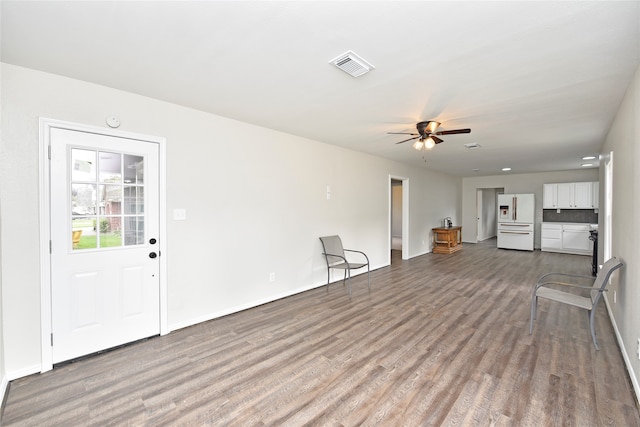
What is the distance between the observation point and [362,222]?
584 centimetres

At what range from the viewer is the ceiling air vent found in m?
2.13

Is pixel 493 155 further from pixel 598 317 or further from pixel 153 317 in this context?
pixel 153 317

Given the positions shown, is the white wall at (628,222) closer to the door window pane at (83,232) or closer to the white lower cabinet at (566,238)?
the door window pane at (83,232)

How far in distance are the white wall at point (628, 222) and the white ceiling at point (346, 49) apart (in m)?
0.31

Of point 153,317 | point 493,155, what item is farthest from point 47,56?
point 493,155

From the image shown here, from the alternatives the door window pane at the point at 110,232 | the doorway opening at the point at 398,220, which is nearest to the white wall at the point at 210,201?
the door window pane at the point at 110,232

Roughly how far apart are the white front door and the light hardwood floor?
0.26 metres

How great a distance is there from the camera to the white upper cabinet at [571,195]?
7902mm

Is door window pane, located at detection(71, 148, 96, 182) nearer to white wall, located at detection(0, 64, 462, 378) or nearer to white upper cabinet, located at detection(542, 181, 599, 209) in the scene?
white wall, located at detection(0, 64, 462, 378)

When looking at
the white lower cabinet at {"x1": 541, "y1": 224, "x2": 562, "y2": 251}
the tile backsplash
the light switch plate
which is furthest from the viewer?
the white lower cabinet at {"x1": 541, "y1": 224, "x2": 562, "y2": 251}

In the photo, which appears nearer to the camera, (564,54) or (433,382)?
(564,54)

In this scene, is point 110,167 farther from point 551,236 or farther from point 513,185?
point 513,185

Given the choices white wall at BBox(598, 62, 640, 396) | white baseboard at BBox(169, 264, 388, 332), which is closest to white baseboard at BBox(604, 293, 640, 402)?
white wall at BBox(598, 62, 640, 396)

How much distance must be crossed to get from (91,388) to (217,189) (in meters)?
2.18
